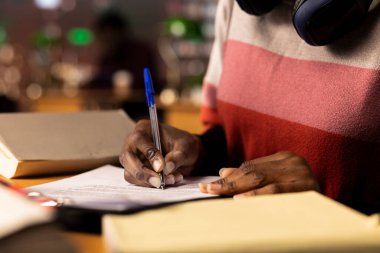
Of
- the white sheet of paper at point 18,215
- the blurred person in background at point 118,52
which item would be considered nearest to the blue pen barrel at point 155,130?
the white sheet of paper at point 18,215

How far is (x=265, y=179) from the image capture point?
2.41ft

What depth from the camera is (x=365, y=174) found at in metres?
0.91

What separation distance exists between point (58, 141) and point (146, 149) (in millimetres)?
217

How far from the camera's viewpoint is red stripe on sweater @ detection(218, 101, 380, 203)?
35.6 inches

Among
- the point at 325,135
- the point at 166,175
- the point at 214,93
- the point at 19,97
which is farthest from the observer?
the point at 19,97

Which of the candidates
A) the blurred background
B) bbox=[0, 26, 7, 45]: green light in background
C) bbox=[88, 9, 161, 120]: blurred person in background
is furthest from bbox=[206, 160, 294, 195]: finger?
bbox=[0, 26, 7, 45]: green light in background

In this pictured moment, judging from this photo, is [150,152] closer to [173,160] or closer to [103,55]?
[173,160]

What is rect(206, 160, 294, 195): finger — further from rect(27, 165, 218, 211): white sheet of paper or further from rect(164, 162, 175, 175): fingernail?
rect(164, 162, 175, 175): fingernail

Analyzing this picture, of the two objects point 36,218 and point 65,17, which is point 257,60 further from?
point 65,17

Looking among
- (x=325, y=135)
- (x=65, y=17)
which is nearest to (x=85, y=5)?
(x=65, y=17)

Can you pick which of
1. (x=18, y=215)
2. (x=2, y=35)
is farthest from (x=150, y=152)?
(x=2, y=35)

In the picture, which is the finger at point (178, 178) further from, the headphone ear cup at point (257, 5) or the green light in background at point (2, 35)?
→ the green light in background at point (2, 35)

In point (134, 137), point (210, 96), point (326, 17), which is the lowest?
point (134, 137)

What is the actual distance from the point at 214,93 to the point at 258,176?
664 mm
